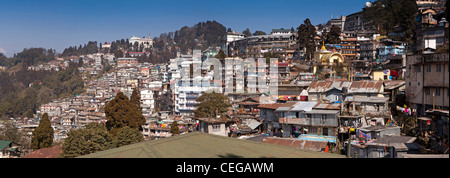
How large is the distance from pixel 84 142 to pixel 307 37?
104 feet

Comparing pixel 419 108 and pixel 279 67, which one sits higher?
pixel 279 67

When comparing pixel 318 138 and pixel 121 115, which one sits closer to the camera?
pixel 318 138

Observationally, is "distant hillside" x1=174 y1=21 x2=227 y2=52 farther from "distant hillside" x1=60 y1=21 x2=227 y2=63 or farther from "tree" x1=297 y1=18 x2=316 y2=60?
"tree" x1=297 y1=18 x2=316 y2=60

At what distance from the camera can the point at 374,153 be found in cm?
1417

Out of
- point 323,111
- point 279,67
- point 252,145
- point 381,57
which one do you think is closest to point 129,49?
point 279,67

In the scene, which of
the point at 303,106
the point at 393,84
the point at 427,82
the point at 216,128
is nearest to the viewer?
the point at 427,82

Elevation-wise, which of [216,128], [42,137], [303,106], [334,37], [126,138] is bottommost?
[42,137]

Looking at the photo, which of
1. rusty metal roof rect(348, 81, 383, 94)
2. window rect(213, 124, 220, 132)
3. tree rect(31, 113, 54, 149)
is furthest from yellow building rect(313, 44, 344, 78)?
tree rect(31, 113, 54, 149)

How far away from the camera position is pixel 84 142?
23.1 meters

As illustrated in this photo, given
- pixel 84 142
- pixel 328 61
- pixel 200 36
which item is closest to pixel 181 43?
pixel 200 36

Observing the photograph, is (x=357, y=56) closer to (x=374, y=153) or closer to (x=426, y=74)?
(x=426, y=74)

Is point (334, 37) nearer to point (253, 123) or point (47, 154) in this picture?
point (253, 123)

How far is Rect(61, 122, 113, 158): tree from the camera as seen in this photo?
22609mm
